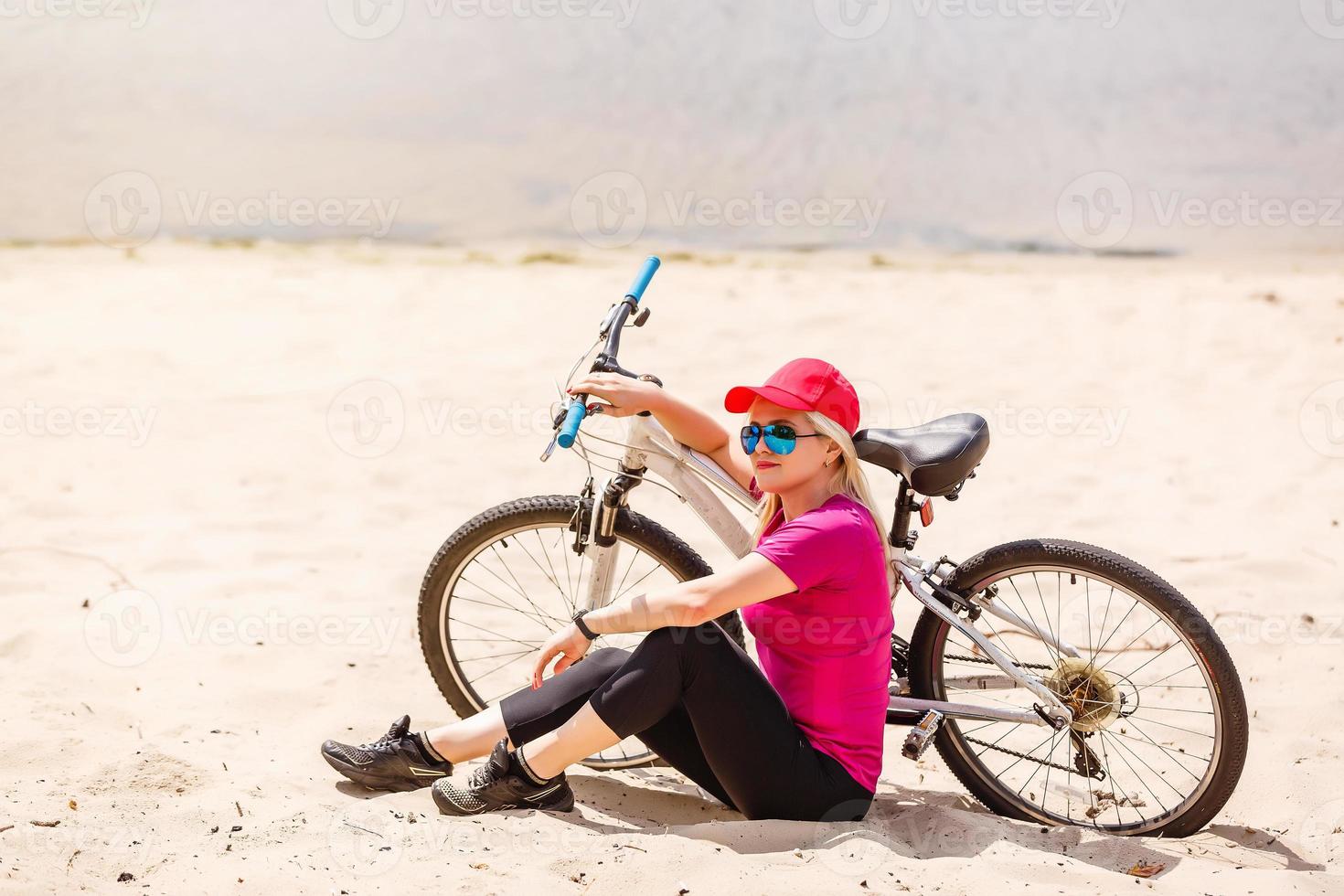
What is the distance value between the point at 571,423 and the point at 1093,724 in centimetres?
150

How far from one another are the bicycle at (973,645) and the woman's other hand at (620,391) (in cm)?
4

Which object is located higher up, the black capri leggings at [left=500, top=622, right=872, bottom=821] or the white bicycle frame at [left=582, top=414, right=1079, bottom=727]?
the white bicycle frame at [left=582, top=414, right=1079, bottom=727]

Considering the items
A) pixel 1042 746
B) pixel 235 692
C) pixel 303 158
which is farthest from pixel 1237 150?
pixel 235 692

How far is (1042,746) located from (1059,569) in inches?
32.6

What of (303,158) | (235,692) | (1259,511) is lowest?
(235,692)

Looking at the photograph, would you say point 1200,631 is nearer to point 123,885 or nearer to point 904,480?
point 904,480

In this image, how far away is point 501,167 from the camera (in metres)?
15.0

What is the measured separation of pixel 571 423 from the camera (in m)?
2.62

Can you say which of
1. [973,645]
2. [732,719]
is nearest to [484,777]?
[732,719]

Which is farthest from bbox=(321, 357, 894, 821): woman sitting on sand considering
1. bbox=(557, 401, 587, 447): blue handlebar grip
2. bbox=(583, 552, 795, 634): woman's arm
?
bbox=(557, 401, 587, 447): blue handlebar grip

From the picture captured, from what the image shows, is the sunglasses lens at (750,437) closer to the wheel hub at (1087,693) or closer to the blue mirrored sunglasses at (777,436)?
the blue mirrored sunglasses at (777,436)

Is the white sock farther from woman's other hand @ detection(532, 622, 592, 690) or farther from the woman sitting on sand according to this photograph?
woman's other hand @ detection(532, 622, 592, 690)

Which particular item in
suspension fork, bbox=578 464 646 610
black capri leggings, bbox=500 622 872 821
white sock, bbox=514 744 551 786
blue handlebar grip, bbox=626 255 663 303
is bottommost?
white sock, bbox=514 744 551 786

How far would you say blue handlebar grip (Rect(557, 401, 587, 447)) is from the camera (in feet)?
8.52
